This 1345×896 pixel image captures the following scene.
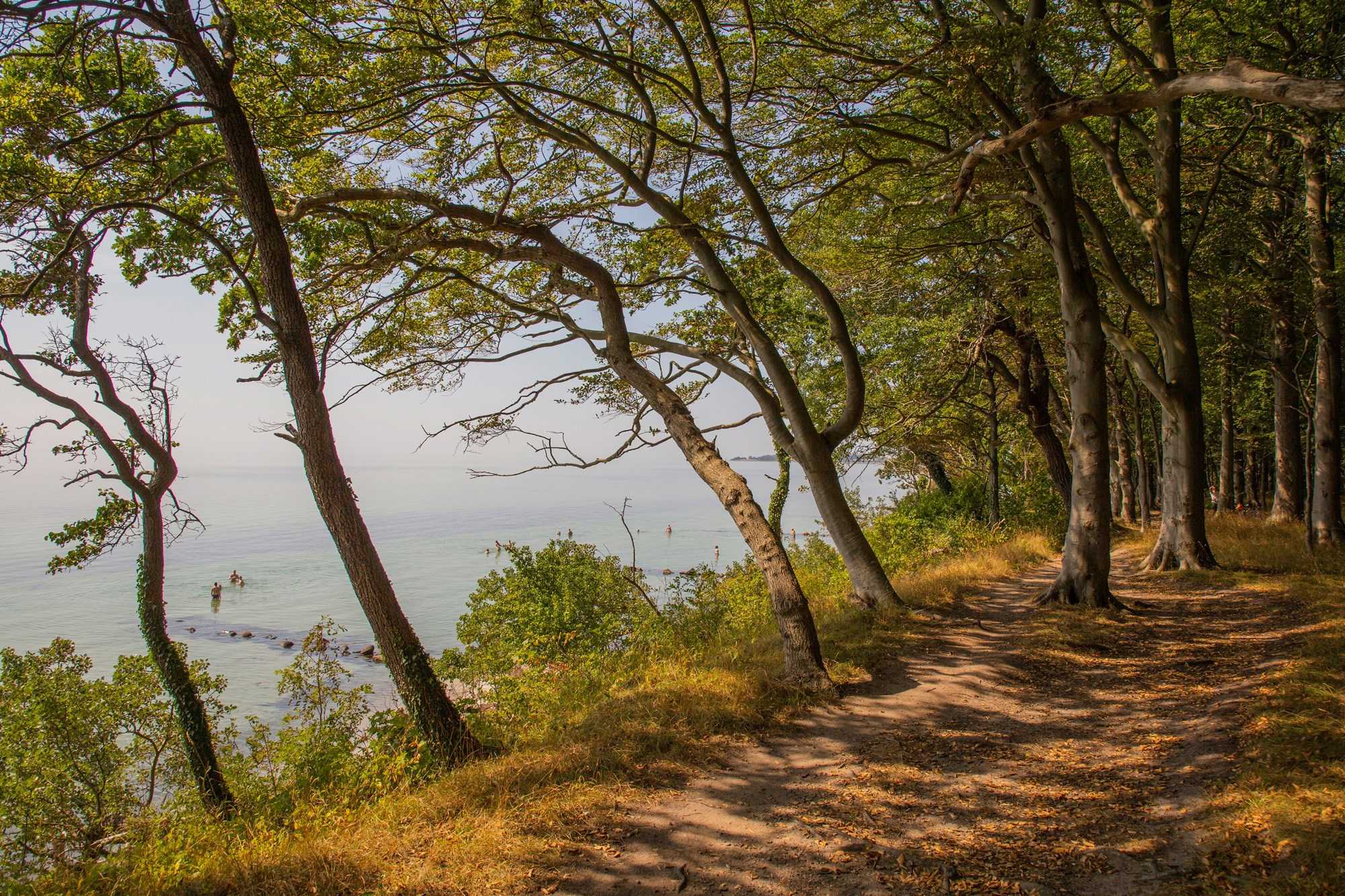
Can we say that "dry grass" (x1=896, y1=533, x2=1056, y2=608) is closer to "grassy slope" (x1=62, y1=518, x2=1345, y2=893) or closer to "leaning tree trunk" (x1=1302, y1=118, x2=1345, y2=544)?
"grassy slope" (x1=62, y1=518, x2=1345, y2=893)

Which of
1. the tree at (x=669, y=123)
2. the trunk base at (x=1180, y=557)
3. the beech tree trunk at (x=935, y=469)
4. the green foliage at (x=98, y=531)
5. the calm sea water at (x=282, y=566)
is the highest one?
the tree at (x=669, y=123)

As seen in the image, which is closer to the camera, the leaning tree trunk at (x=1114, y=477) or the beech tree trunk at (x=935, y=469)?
the beech tree trunk at (x=935, y=469)

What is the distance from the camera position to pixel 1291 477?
49.5 feet

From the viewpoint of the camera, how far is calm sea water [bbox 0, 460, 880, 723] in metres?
23.0

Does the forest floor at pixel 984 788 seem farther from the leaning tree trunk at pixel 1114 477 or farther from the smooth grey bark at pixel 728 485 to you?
the leaning tree trunk at pixel 1114 477

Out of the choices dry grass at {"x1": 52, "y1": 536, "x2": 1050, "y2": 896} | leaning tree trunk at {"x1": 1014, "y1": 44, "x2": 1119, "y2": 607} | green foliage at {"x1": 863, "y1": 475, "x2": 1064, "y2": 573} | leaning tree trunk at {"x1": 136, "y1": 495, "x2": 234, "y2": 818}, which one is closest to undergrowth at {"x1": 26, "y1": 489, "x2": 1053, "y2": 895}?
dry grass at {"x1": 52, "y1": 536, "x2": 1050, "y2": 896}

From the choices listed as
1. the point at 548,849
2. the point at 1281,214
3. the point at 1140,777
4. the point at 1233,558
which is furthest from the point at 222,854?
the point at 1281,214

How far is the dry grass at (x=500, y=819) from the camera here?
3.51 meters

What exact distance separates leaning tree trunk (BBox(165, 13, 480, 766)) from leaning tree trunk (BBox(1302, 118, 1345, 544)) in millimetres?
13683

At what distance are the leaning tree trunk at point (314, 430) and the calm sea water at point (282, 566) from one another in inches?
347

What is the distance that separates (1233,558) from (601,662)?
11.2 m

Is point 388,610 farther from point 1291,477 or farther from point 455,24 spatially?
point 1291,477

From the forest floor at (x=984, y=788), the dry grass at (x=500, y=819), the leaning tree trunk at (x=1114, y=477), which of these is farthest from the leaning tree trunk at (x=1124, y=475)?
the dry grass at (x=500, y=819)

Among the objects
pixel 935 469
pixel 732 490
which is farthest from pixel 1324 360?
pixel 935 469
